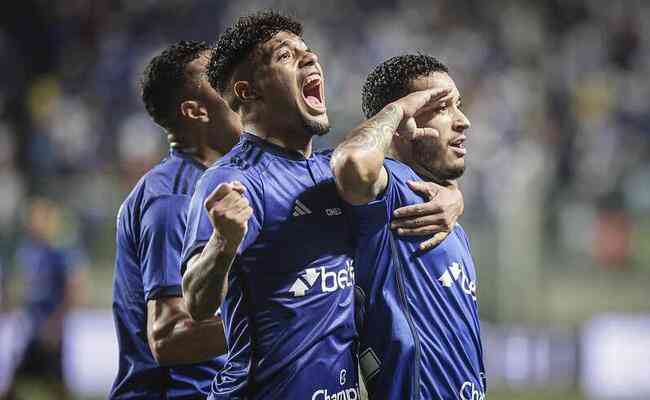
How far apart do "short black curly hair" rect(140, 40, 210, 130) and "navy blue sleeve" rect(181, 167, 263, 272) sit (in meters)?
1.14

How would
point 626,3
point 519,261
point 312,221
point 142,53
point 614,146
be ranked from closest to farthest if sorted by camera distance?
point 312,221 → point 519,261 → point 614,146 → point 142,53 → point 626,3

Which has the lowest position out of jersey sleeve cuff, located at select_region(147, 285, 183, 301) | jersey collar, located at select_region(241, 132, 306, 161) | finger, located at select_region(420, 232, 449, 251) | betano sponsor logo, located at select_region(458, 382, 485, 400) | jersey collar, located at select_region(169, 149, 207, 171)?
betano sponsor logo, located at select_region(458, 382, 485, 400)

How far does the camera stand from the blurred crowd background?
10766 mm

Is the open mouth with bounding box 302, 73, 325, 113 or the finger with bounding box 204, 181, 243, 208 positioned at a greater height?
the open mouth with bounding box 302, 73, 325, 113

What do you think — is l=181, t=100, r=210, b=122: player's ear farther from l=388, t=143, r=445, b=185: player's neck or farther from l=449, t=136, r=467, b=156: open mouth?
l=449, t=136, r=467, b=156: open mouth

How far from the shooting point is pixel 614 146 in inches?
509

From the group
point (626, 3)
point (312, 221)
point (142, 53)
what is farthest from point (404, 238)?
point (626, 3)

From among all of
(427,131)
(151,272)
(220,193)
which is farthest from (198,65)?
(220,193)

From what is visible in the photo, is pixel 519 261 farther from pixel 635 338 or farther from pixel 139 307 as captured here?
pixel 139 307

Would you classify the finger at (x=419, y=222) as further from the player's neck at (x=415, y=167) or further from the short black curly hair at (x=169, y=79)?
the short black curly hair at (x=169, y=79)

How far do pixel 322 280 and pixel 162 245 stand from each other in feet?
3.02

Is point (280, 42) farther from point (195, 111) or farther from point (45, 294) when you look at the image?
point (45, 294)

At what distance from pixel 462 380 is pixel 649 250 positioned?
25.6 ft

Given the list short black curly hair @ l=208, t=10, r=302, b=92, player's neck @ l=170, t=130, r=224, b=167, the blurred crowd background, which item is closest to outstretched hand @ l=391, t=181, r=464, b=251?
short black curly hair @ l=208, t=10, r=302, b=92
